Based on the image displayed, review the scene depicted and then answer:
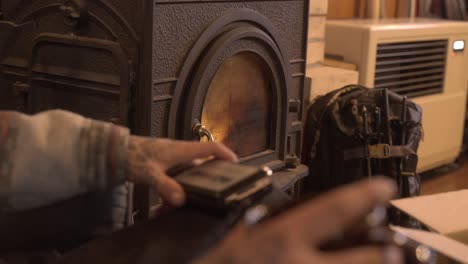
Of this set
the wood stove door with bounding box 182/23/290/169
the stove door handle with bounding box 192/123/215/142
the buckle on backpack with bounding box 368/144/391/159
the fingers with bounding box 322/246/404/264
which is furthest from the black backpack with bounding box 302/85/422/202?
the fingers with bounding box 322/246/404/264

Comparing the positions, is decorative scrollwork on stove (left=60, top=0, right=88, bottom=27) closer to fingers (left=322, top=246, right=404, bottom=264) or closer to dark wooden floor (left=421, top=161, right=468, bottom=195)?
fingers (left=322, top=246, right=404, bottom=264)

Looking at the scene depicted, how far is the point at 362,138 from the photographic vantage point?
2020mm

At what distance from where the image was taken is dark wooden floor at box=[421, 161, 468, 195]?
2605 mm

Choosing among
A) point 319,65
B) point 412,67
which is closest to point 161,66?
point 319,65

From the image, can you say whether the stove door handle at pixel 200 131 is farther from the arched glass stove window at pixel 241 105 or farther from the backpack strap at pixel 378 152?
the backpack strap at pixel 378 152

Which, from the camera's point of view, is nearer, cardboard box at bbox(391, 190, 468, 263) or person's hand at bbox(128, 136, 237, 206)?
person's hand at bbox(128, 136, 237, 206)

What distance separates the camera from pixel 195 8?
149cm

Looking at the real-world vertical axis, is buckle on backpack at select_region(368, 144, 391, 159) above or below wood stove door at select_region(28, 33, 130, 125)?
below

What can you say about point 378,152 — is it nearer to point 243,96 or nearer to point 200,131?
point 243,96

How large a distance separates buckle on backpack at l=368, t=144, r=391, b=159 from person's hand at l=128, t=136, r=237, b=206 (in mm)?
1296

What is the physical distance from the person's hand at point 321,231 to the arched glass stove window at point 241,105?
1.09 meters

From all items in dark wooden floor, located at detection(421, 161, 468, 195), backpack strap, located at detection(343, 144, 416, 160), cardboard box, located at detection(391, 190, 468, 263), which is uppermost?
cardboard box, located at detection(391, 190, 468, 263)

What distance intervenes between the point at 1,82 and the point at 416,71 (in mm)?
1663

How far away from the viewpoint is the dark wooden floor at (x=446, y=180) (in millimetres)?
2605
